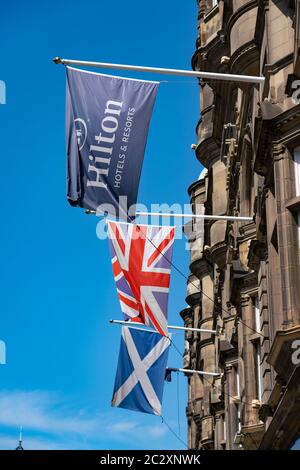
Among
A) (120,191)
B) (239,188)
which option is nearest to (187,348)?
(239,188)

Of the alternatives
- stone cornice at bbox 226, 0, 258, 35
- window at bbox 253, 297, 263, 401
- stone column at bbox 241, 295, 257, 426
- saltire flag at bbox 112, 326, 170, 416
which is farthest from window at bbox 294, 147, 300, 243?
saltire flag at bbox 112, 326, 170, 416

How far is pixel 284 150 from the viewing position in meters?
18.0

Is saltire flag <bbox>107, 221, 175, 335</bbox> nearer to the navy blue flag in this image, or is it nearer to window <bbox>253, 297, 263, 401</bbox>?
window <bbox>253, 297, 263, 401</bbox>

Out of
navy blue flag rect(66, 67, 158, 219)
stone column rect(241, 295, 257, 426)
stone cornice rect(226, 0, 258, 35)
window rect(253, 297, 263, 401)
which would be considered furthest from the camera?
stone column rect(241, 295, 257, 426)

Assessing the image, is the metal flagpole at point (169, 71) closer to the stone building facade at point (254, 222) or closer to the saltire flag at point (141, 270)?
the stone building facade at point (254, 222)

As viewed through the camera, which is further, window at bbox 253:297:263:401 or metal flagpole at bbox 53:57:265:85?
window at bbox 253:297:263:401

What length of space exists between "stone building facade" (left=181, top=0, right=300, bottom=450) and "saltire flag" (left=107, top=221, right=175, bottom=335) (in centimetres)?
239

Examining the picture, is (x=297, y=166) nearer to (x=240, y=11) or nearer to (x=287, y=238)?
(x=287, y=238)

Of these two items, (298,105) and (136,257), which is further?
(136,257)

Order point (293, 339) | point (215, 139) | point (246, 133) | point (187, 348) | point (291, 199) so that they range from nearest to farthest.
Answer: point (293, 339) < point (291, 199) < point (246, 133) < point (215, 139) < point (187, 348)

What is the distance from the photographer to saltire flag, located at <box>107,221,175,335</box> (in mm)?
23344

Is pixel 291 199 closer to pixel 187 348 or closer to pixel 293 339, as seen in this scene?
pixel 293 339
